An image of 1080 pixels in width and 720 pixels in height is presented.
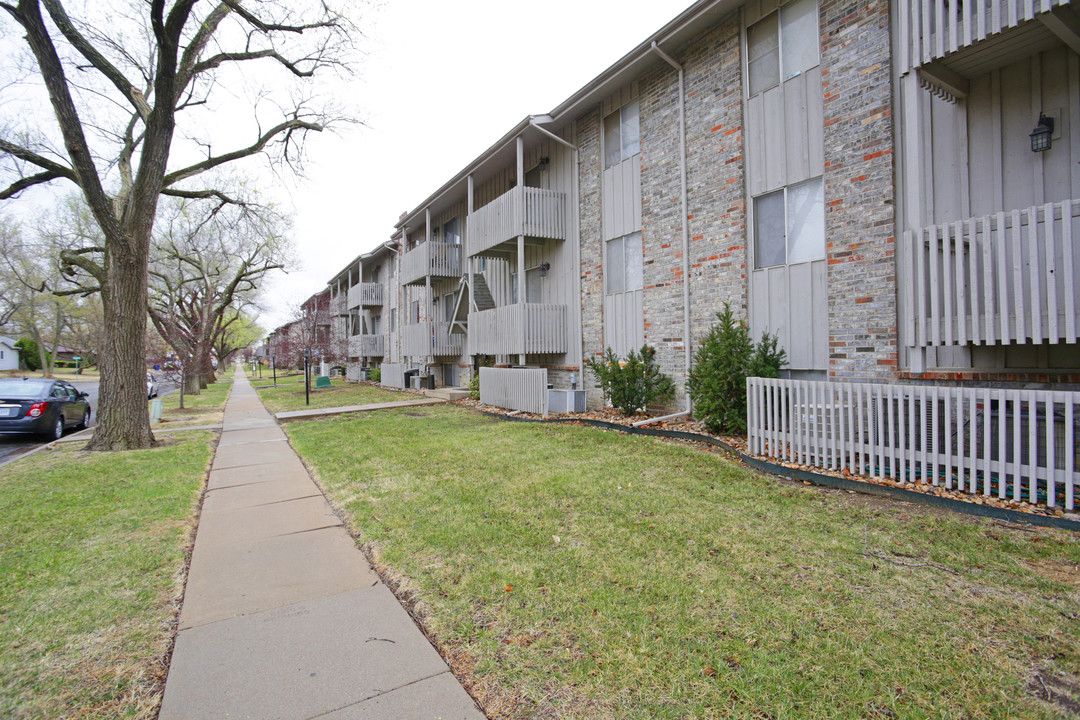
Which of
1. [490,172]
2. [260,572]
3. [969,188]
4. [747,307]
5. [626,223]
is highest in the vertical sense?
[490,172]

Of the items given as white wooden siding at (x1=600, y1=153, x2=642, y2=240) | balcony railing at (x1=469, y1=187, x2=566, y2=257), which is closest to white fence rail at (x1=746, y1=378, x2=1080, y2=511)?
white wooden siding at (x1=600, y1=153, x2=642, y2=240)

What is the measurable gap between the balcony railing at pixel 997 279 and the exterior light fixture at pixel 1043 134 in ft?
3.52

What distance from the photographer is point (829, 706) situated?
7.13 ft

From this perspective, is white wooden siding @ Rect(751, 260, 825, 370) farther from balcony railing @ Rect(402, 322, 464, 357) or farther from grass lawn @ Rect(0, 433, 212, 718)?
balcony railing @ Rect(402, 322, 464, 357)

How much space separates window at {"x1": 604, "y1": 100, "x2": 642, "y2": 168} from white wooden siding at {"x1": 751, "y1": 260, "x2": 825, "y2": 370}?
4514 millimetres

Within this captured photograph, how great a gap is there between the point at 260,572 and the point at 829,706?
12.5 feet

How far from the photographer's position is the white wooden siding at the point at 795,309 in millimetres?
7469

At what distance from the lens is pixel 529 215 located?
42.2ft

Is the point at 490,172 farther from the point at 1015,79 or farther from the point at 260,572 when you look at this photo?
the point at 260,572

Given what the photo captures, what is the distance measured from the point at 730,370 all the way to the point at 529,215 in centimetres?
722

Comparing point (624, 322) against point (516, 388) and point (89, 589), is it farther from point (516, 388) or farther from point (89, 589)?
point (89, 589)

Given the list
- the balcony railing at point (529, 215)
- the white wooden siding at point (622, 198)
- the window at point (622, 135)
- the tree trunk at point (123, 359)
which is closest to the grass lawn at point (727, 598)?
the white wooden siding at point (622, 198)

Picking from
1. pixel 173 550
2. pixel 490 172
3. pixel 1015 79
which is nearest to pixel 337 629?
pixel 173 550

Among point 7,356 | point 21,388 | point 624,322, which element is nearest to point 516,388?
point 624,322
